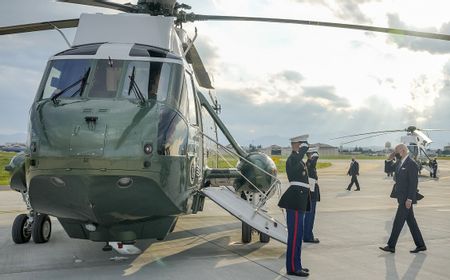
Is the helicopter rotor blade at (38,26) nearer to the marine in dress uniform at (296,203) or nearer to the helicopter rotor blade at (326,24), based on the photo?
the helicopter rotor blade at (326,24)

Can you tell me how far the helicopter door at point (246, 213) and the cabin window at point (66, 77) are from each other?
256 centimetres

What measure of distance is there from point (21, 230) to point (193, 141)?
157 inches

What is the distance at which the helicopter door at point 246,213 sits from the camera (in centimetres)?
697

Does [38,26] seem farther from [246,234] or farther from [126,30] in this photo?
[246,234]

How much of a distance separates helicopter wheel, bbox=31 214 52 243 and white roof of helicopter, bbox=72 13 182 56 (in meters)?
3.42

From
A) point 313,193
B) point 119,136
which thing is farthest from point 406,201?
point 119,136

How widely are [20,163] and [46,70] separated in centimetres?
221

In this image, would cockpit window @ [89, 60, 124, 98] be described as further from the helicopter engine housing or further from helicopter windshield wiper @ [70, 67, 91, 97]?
the helicopter engine housing

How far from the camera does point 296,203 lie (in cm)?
631

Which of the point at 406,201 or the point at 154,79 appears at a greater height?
the point at 154,79

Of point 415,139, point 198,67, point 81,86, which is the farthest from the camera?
point 415,139

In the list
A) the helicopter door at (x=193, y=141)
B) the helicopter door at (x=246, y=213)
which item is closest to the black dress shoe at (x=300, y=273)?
the helicopter door at (x=246, y=213)

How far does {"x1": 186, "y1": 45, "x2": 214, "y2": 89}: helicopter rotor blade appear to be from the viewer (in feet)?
30.7

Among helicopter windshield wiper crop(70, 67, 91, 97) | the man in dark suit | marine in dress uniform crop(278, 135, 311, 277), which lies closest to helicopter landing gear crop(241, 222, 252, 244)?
marine in dress uniform crop(278, 135, 311, 277)
